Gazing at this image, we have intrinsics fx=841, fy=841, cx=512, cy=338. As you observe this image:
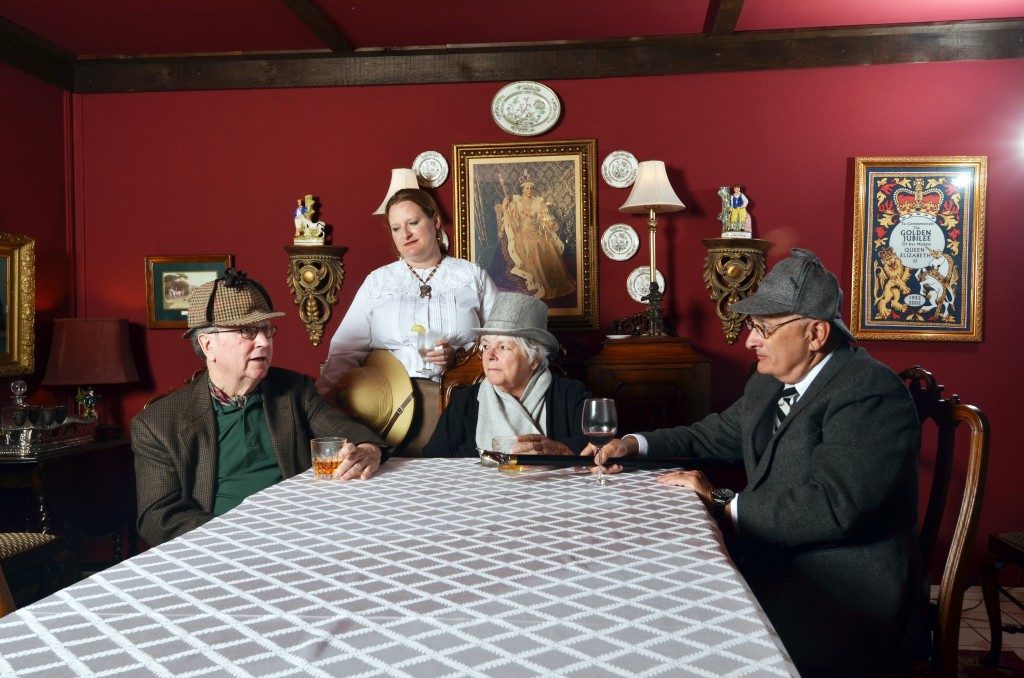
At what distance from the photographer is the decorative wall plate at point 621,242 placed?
4.48m

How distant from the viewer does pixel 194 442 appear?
255 centimetres

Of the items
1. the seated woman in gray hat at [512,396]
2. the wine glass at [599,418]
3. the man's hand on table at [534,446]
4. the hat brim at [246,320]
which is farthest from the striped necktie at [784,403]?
the hat brim at [246,320]

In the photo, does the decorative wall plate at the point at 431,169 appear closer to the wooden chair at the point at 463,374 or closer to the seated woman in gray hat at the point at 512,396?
the wooden chair at the point at 463,374

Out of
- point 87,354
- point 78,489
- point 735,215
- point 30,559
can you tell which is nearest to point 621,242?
point 735,215

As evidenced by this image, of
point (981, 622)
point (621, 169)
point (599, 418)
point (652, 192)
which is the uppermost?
point (621, 169)

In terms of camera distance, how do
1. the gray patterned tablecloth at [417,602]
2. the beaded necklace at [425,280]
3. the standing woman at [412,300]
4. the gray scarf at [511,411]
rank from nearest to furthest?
1. the gray patterned tablecloth at [417,602]
2. the gray scarf at [511,411]
3. the standing woman at [412,300]
4. the beaded necklace at [425,280]

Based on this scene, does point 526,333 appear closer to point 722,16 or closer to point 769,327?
point 769,327

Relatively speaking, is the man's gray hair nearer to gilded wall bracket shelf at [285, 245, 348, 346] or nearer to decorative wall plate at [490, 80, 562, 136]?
gilded wall bracket shelf at [285, 245, 348, 346]

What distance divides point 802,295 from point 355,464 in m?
1.27

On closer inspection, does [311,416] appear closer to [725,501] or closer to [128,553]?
[725,501]

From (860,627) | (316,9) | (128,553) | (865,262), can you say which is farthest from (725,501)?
(128,553)

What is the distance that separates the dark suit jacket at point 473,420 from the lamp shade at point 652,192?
55.3 inches

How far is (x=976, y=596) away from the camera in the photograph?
4215 mm

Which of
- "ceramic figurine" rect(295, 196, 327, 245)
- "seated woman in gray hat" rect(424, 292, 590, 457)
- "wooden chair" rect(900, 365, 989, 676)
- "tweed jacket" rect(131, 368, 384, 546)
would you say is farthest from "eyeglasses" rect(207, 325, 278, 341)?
"ceramic figurine" rect(295, 196, 327, 245)
